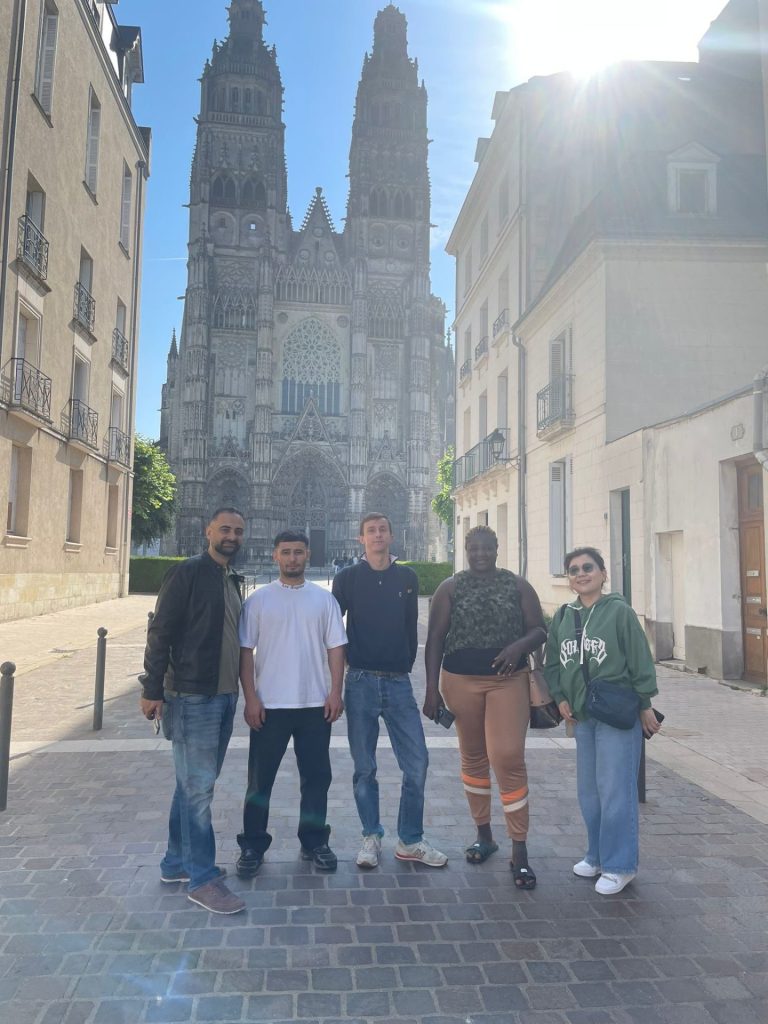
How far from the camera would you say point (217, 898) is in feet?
10.6

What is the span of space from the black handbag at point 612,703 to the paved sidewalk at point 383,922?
2.60ft

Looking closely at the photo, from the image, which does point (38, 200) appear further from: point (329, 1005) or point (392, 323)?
point (392, 323)

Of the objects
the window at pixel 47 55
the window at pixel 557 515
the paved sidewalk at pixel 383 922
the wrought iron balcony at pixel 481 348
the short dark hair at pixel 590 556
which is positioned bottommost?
the paved sidewalk at pixel 383 922

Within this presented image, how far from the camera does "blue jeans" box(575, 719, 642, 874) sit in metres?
3.46

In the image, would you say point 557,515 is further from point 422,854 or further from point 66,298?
point 66,298

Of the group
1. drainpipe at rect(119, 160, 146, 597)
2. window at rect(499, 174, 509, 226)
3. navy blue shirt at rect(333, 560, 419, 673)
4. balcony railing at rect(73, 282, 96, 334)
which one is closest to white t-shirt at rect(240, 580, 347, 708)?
navy blue shirt at rect(333, 560, 419, 673)

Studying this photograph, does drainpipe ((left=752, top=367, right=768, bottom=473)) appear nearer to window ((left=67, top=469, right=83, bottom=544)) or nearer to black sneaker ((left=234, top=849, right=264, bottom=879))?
black sneaker ((left=234, top=849, right=264, bottom=879))

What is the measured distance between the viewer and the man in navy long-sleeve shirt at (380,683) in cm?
381

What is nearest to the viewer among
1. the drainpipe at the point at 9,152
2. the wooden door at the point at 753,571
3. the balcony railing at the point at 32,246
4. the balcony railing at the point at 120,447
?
Answer: the wooden door at the point at 753,571

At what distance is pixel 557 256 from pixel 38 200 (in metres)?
10.7

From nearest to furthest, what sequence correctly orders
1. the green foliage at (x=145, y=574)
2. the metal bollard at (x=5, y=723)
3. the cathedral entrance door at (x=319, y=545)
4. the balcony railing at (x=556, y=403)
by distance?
the metal bollard at (x=5, y=723) → the balcony railing at (x=556, y=403) → the green foliage at (x=145, y=574) → the cathedral entrance door at (x=319, y=545)

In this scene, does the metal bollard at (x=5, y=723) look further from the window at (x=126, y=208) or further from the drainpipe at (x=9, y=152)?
the window at (x=126, y=208)

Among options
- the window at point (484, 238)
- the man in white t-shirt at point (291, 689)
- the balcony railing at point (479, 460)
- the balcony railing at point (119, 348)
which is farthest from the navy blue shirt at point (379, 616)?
the balcony railing at point (119, 348)

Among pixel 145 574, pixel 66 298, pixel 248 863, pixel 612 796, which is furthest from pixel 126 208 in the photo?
pixel 612 796
